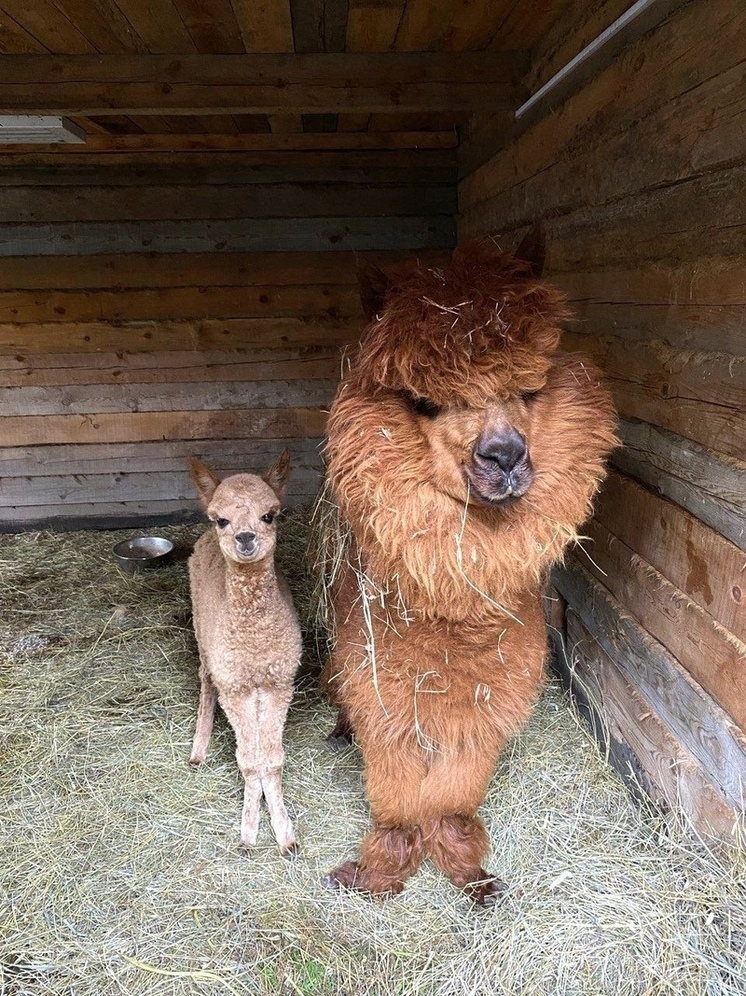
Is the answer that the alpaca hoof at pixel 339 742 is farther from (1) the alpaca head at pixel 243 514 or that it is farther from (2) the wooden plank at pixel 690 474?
(2) the wooden plank at pixel 690 474

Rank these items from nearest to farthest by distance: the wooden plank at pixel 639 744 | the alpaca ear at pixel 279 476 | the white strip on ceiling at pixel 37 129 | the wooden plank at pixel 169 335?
the wooden plank at pixel 639 744, the alpaca ear at pixel 279 476, the white strip on ceiling at pixel 37 129, the wooden plank at pixel 169 335

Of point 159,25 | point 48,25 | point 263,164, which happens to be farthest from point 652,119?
point 263,164

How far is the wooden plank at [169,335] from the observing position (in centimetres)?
519

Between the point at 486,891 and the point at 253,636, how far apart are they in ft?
4.04

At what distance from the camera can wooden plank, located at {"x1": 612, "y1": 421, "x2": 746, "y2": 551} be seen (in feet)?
6.16

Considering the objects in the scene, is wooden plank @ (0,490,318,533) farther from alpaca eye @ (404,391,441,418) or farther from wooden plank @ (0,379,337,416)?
alpaca eye @ (404,391,441,418)

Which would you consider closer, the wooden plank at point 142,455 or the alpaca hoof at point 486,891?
the alpaca hoof at point 486,891

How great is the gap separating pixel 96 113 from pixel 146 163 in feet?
5.49

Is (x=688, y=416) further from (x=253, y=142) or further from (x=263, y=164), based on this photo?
(x=263, y=164)

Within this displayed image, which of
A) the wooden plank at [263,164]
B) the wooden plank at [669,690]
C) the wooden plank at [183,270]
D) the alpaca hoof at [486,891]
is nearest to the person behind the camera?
the wooden plank at [669,690]

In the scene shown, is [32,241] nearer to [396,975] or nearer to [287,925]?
[287,925]

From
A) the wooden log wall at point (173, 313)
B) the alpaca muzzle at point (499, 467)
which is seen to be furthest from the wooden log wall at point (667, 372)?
the wooden log wall at point (173, 313)

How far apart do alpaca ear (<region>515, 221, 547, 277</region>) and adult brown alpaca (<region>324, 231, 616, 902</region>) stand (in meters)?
0.01

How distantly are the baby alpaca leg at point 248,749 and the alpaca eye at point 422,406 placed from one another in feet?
4.59
